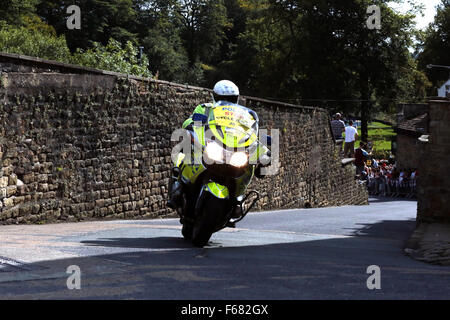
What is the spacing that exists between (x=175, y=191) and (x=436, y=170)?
24.2 feet

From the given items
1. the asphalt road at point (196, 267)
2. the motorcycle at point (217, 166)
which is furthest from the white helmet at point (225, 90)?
the asphalt road at point (196, 267)

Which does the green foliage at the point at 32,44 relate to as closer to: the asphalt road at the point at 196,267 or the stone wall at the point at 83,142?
the stone wall at the point at 83,142

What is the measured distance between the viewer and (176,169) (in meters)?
8.59

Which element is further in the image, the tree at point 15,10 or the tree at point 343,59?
the tree at point 343,59

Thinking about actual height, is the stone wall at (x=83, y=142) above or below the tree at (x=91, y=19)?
below

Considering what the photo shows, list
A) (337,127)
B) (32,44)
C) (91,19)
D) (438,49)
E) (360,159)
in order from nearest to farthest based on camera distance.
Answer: (337,127) → (360,159) → (32,44) → (91,19) → (438,49)

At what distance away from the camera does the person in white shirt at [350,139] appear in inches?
1147

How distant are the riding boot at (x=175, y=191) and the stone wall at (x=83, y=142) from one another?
3.01m

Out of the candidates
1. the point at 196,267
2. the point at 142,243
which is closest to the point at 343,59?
the point at 142,243

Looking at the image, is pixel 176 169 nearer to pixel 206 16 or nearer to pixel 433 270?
pixel 433 270

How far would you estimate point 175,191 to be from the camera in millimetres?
8500

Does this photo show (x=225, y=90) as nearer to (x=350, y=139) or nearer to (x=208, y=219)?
(x=208, y=219)

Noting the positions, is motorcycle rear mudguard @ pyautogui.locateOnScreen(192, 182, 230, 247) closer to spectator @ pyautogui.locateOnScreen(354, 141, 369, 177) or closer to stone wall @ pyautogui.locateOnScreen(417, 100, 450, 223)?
stone wall @ pyautogui.locateOnScreen(417, 100, 450, 223)

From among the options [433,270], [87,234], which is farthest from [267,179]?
[433,270]
